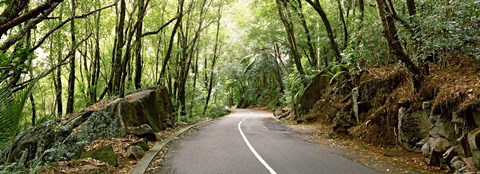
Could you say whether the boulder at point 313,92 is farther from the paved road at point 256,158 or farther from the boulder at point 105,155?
the boulder at point 105,155

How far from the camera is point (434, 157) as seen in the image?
8.49 m

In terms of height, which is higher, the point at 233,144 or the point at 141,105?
the point at 141,105

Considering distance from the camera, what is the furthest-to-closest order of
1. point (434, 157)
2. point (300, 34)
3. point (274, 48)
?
point (274, 48)
point (300, 34)
point (434, 157)

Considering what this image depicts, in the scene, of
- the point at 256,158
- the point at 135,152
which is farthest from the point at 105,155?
the point at 256,158

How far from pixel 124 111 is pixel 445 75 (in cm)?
1147

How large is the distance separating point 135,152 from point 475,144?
8545 millimetres

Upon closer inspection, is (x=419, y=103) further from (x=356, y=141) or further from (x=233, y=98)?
(x=233, y=98)

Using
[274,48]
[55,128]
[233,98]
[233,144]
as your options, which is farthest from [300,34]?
[233,98]

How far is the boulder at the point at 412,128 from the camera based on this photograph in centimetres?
993

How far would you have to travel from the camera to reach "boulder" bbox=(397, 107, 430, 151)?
32.6 ft

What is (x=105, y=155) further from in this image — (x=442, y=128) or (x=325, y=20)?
(x=325, y=20)

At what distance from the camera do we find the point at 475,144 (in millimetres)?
7293

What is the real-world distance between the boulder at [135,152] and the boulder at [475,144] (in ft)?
27.2

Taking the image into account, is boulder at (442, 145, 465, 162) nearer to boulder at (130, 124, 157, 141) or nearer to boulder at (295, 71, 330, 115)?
boulder at (130, 124, 157, 141)
